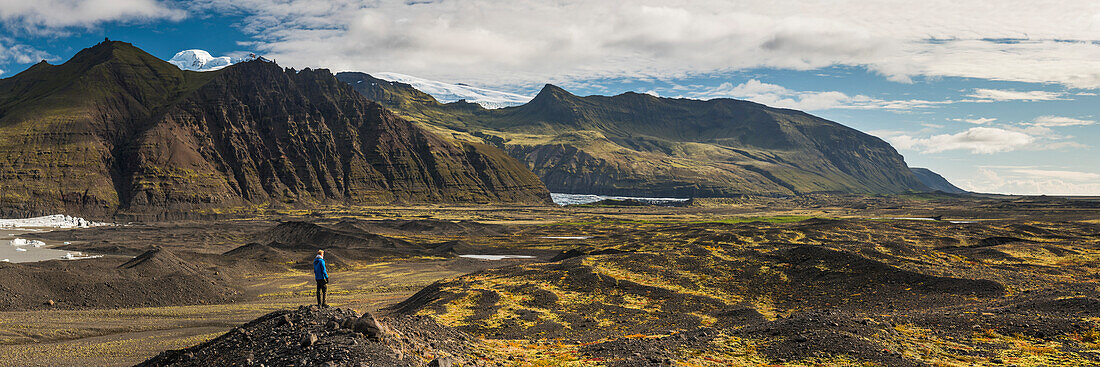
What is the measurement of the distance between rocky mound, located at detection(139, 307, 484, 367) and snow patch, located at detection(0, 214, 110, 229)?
152464 millimetres

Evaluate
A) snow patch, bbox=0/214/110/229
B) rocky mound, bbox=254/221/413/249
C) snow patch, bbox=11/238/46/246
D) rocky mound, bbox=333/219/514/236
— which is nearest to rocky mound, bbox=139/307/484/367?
rocky mound, bbox=254/221/413/249

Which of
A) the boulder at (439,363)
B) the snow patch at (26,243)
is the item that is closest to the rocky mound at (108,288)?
the boulder at (439,363)

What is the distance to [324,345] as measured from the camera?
1714 centimetres

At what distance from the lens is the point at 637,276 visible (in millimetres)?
49156

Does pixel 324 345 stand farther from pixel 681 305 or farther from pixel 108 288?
pixel 108 288

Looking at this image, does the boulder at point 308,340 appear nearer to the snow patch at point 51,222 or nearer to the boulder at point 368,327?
the boulder at point 368,327

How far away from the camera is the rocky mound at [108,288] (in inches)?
1870

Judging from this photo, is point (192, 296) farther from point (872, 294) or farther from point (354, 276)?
point (872, 294)

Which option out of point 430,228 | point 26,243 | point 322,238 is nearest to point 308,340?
point 322,238

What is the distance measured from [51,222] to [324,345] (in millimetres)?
172390

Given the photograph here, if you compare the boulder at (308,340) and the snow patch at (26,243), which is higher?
the boulder at (308,340)

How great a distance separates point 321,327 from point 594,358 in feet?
31.2

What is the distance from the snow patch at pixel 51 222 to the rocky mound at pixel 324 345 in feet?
500

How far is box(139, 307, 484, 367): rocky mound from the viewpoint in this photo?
16.8m
